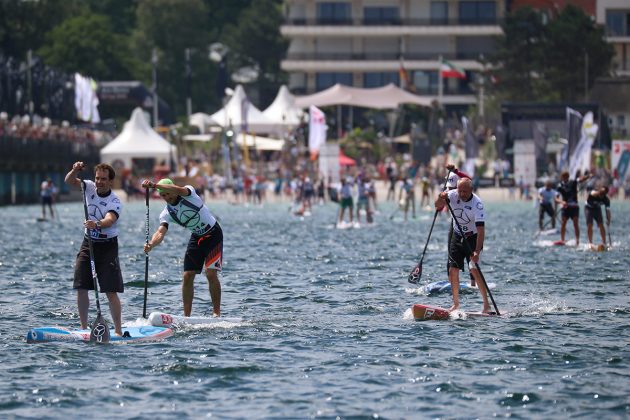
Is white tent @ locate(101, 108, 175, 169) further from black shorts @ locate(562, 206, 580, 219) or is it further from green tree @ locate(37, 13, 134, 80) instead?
black shorts @ locate(562, 206, 580, 219)

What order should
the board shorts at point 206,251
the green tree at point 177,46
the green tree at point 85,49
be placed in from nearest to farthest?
the board shorts at point 206,251 < the green tree at point 85,49 < the green tree at point 177,46

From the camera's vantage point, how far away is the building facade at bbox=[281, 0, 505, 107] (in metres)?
125

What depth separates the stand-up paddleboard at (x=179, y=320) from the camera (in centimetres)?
1883

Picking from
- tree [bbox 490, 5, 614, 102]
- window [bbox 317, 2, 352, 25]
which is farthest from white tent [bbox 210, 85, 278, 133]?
window [bbox 317, 2, 352, 25]

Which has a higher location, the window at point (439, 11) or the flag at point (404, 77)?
the window at point (439, 11)

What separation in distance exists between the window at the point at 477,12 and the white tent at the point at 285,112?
2840cm

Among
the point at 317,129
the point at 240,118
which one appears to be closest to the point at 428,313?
the point at 317,129

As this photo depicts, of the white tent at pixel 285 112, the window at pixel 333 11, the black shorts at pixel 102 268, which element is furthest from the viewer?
the window at pixel 333 11

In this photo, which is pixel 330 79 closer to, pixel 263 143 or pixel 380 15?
pixel 380 15

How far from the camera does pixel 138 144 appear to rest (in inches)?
3223

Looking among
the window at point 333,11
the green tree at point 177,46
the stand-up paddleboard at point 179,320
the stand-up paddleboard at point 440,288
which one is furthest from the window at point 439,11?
the stand-up paddleboard at point 179,320

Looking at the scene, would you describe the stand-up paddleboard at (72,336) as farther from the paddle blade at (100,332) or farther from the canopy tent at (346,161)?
the canopy tent at (346,161)

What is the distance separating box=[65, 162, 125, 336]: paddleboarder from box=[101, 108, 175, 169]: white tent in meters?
62.6

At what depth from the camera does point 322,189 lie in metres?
78.1
